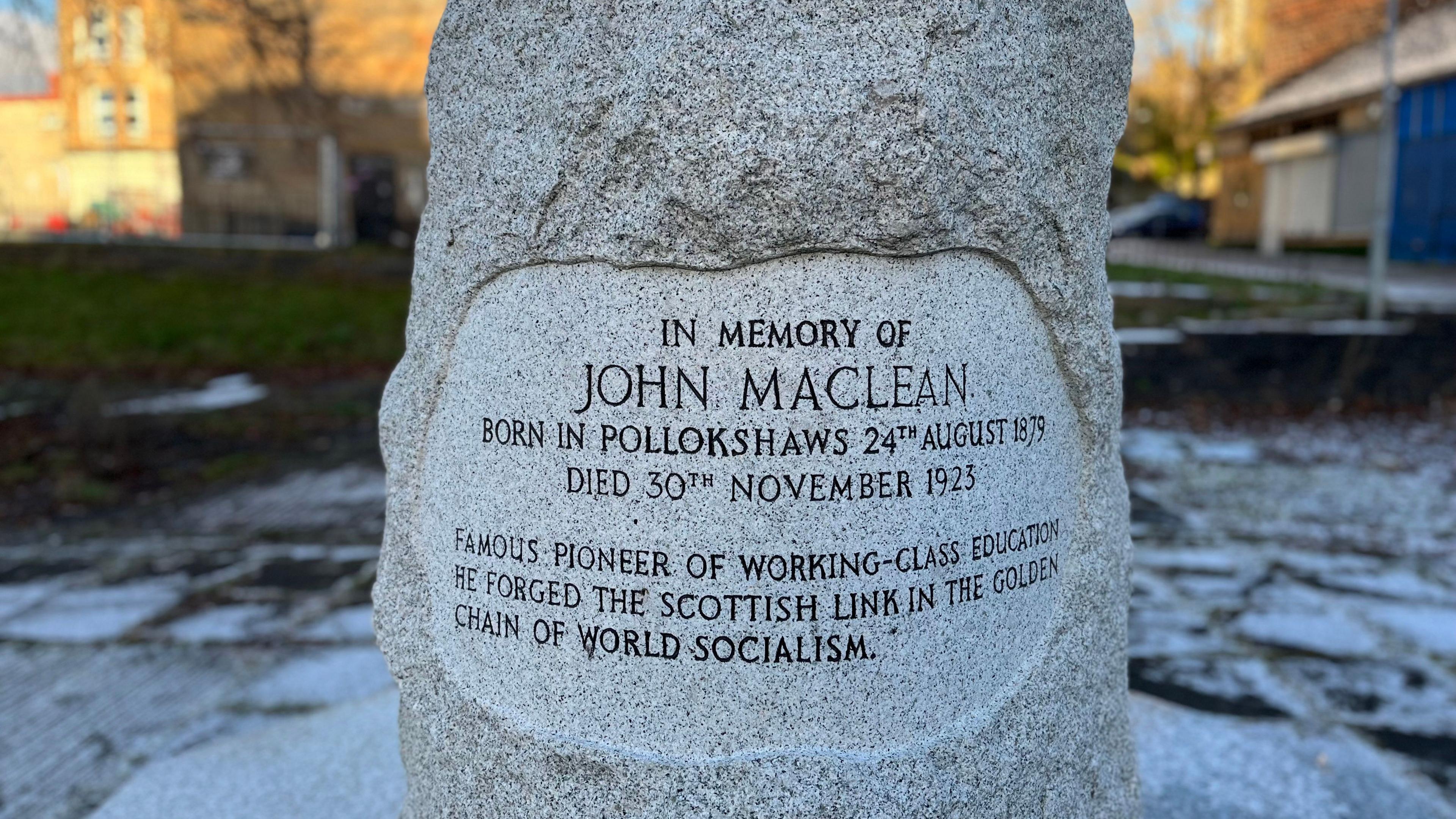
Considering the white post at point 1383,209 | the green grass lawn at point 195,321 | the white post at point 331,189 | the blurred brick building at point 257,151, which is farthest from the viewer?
the blurred brick building at point 257,151

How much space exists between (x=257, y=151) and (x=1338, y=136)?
81.2 ft

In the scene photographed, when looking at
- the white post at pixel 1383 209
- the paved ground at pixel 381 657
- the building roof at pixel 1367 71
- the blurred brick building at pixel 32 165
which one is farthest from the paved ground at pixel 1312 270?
→ the blurred brick building at pixel 32 165

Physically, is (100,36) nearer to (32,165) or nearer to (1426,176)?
(32,165)

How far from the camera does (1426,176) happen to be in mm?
22500

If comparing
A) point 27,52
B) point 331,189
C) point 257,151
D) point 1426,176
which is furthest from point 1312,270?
point 27,52

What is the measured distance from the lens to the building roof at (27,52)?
9039 millimetres

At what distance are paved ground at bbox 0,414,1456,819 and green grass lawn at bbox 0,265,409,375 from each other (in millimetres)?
6150

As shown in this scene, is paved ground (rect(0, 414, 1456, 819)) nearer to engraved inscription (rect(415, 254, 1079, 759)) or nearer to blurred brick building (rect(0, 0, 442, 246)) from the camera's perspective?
engraved inscription (rect(415, 254, 1079, 759))

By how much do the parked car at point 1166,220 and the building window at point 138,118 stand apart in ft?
99.3

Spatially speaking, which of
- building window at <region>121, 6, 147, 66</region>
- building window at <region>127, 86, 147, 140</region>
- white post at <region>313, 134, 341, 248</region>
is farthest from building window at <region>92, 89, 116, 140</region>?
building window at <region>121, 6, 147, 66</region>

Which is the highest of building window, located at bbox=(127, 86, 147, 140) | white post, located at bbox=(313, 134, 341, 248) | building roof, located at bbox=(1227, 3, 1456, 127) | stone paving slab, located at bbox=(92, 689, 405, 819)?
building roof, located at bbox=(1227, 3, 1456, 127)

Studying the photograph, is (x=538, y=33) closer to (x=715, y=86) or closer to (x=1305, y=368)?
(x=715, y=86)

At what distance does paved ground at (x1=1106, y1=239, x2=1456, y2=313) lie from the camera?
51.6 feet

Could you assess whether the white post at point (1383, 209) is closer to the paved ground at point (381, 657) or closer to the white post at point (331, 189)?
the paved ground at point (381, 657)
